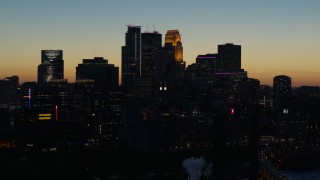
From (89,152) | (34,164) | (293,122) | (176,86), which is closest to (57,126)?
(89,152)

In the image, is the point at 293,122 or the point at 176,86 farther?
the point at 176,86

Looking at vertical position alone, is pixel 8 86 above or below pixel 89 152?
above

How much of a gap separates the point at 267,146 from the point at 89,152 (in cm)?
3137

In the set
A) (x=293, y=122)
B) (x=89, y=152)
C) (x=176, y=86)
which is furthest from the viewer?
(x=176, y=86)

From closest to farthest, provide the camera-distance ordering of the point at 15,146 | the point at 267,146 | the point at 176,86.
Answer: the point at 15,146
the point at 267,146
the point at 176,86

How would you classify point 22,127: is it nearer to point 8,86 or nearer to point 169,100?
point 169,100

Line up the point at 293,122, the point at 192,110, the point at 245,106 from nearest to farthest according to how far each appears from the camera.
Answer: the point at 293,122 → the point at 245,106 → the point at 192,110

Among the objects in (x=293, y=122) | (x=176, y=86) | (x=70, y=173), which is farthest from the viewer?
(x=176, y=86)

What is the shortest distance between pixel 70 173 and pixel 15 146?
19.9m

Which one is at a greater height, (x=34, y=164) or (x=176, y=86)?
(x=176, y=86)

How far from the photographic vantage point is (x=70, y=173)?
47.3 m

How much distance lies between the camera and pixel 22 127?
242 ft

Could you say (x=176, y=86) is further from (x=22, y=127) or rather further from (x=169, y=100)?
(x=22, y=127)

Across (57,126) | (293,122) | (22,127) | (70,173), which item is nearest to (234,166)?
(70,173)
